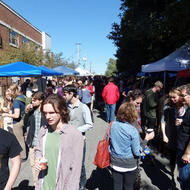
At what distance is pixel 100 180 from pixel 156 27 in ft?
29.7

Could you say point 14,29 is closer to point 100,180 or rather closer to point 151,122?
point 151,122

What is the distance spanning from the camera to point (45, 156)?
1793 millimetres

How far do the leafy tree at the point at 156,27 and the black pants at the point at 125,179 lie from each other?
21.6 feet

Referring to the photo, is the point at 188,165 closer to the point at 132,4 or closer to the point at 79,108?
the point at 79,108

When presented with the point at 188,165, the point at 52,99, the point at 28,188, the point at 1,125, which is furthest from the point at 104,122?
the point at 52,99

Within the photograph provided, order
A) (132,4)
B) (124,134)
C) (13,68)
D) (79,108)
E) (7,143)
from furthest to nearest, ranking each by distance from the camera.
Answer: (132,4), (13,68), (79,108), (124,134), (7,143)

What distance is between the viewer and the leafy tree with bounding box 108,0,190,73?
725 centimetres

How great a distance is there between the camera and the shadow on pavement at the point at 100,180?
315 centimetres

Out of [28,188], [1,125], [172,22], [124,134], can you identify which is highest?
[172,22]

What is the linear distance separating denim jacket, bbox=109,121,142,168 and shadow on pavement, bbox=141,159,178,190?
137cm

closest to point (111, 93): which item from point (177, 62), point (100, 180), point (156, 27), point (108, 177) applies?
point (177, 62)

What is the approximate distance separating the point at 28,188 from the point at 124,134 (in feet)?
7.45

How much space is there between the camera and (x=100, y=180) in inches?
132

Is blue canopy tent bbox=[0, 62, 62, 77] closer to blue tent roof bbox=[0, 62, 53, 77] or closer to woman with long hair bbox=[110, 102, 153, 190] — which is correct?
blue tent roof bbox=[0, 62, 53, 77]
